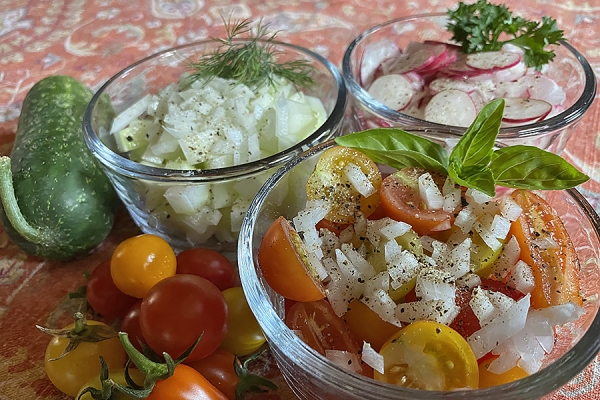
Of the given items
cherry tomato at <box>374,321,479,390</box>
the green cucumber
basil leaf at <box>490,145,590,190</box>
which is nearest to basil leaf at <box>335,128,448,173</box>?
basil leaf at <box>490,145,590,190</box>

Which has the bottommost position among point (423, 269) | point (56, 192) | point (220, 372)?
point (220, 372)

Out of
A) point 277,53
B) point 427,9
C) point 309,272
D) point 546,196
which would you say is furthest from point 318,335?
point 427,9

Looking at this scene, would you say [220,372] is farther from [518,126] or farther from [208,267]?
[518,126]

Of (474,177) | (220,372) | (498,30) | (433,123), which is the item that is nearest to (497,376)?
(474,177)

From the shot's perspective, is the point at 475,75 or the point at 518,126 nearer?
the point at 518,126

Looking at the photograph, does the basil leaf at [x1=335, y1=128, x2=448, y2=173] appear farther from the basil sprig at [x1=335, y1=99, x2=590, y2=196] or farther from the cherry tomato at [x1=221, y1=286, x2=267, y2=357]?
the cherry tomato at [x1=221, y1=286, x2=267, y2=357]

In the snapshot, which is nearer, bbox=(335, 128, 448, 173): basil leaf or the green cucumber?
bbox=(335, 128, 448, 173): basil leaf

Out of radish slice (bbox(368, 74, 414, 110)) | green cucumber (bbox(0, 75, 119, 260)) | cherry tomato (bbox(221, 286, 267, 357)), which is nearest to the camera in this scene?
cherry tomato (bbox(221, 286, 267, 357))
